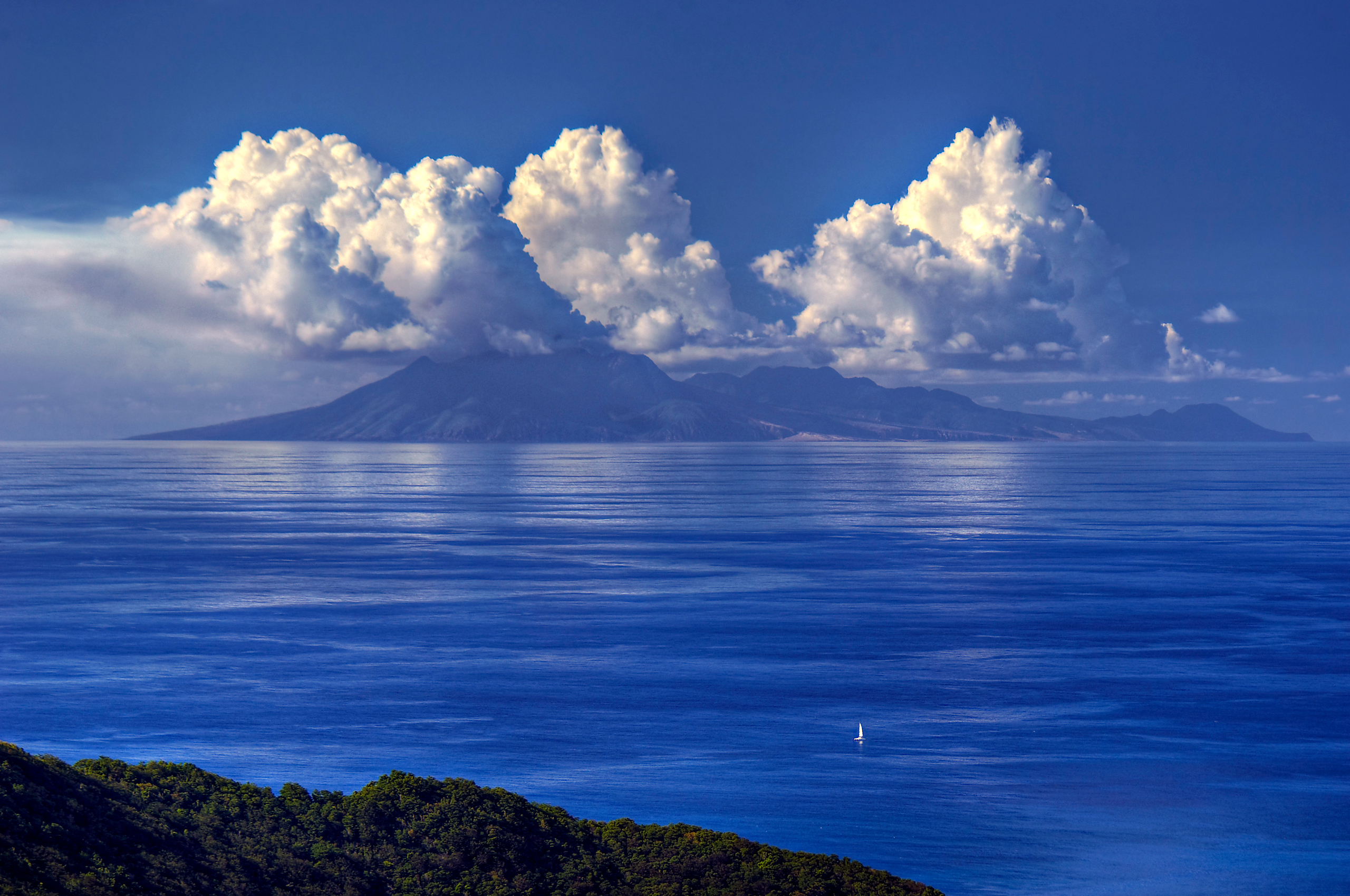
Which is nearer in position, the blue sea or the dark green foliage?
the dark green foliage

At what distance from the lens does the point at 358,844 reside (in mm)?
26641

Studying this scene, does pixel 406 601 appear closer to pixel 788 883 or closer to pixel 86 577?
pixel 86 577

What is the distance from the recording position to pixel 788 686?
148 feet

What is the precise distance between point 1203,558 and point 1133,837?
216 feet

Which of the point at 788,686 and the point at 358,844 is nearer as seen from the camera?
the point at 358,844

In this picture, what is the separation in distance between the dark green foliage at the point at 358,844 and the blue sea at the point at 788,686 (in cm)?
313

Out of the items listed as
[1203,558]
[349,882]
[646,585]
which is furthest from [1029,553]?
[349,882]

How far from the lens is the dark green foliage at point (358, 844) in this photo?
23047 millimetres

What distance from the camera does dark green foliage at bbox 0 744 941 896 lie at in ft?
75.6

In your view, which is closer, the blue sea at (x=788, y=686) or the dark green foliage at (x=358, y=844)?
the dark green foliage at (x=358, y=844)

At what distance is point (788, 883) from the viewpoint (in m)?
25.3

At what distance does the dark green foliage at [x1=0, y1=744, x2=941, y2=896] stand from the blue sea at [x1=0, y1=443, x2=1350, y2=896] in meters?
3.13

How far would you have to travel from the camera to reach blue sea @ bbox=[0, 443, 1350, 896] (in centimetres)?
3042

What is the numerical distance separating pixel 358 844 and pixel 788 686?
71.6ft
